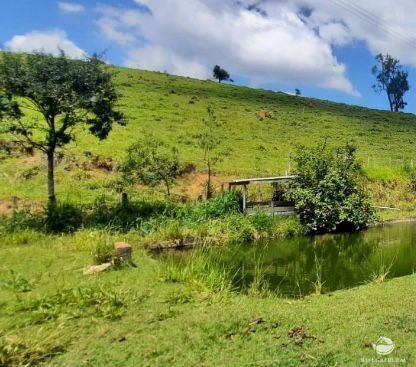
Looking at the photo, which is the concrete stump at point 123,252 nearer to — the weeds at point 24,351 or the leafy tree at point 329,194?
the weeds at point 24,351

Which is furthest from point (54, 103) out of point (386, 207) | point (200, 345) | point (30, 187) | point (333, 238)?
point (386, 207)

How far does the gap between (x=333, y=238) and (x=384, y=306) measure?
48.3 ft

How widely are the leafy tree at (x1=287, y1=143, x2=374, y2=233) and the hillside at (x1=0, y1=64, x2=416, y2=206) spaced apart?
6.60 metres

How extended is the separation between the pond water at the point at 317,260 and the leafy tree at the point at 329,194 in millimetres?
1003

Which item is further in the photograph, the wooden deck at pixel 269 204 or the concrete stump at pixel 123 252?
the wooden deck at pixel 269 204

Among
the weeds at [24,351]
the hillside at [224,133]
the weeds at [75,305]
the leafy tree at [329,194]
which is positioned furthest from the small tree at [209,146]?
the weeds at [24,351]

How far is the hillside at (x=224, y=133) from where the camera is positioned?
27281mm

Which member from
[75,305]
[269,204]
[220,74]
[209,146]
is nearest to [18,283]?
[75,305]

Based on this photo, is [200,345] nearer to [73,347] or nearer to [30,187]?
[73,347]

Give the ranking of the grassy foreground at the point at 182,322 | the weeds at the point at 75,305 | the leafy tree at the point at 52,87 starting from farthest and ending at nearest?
the leafy tree at the point at 52,87 → the weeds at the point at 75,305 → the grassy foreground at the point at 182,322

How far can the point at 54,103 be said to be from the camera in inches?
701

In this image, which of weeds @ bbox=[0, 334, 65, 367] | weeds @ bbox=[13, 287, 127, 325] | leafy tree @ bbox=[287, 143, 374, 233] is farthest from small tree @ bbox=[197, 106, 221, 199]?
weeds @ bbox=[0, 334, 65, 367]

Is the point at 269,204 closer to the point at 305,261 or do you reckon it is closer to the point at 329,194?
the point at 329,194

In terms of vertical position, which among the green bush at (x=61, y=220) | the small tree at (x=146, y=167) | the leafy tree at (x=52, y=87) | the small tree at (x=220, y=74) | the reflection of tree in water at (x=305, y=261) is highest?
the small tree at (x=220, y=74)
